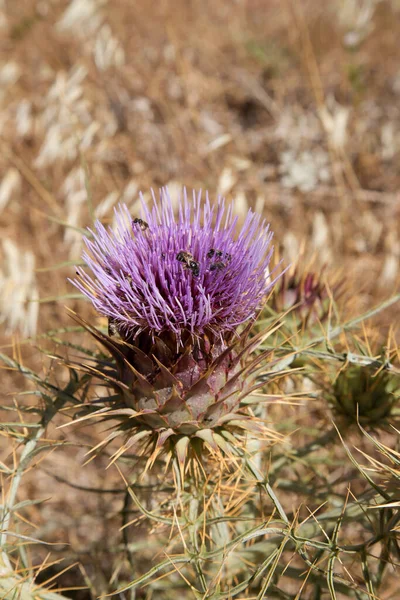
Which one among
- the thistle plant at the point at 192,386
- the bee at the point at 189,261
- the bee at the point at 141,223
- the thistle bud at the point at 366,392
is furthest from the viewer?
the thistle bud at the point at 366,392

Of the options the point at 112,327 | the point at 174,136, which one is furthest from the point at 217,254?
the point at 174,136

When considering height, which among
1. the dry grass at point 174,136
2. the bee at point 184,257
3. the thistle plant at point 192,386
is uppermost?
the dry grass at point 174,136

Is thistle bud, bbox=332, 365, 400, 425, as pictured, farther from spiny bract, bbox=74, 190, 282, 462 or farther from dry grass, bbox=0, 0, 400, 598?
dry grass, bbox=0, 0, 400, 598

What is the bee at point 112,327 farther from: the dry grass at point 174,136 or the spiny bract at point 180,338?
the dry grass at point 174,136

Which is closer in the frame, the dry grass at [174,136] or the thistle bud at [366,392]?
the thistle bud at [366,392]

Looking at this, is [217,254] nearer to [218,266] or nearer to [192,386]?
[218,266]

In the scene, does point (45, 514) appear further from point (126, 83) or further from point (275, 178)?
point (126, 83)

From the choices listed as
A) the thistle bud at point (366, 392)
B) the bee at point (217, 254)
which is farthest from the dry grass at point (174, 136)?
the bee at point (217, 254)
